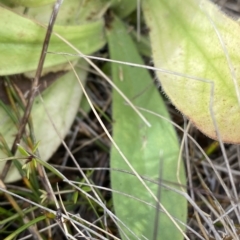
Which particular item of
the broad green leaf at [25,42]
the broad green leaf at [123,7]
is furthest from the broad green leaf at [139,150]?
the broad green leaf at [25,42]

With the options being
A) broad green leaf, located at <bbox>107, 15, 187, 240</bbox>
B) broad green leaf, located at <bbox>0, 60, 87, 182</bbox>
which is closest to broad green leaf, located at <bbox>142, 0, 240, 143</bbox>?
broad green leaf, located at <bbox>107, 15, 187, 240</bbox>

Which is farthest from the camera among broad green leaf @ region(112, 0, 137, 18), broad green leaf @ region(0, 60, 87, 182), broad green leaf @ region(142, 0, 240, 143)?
broad green leaf @ region(112, 0, 137, 18)

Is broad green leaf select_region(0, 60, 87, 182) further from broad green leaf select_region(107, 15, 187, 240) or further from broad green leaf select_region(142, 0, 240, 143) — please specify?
broad green leaf select_region(142, 0, 240, 143)

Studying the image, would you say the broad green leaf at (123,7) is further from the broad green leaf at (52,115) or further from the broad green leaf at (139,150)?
the broad green leaf at (52,115)

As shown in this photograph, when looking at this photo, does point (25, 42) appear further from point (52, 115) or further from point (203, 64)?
point (203, 64)

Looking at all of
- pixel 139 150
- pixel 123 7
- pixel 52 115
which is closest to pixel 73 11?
pixel 123 7
